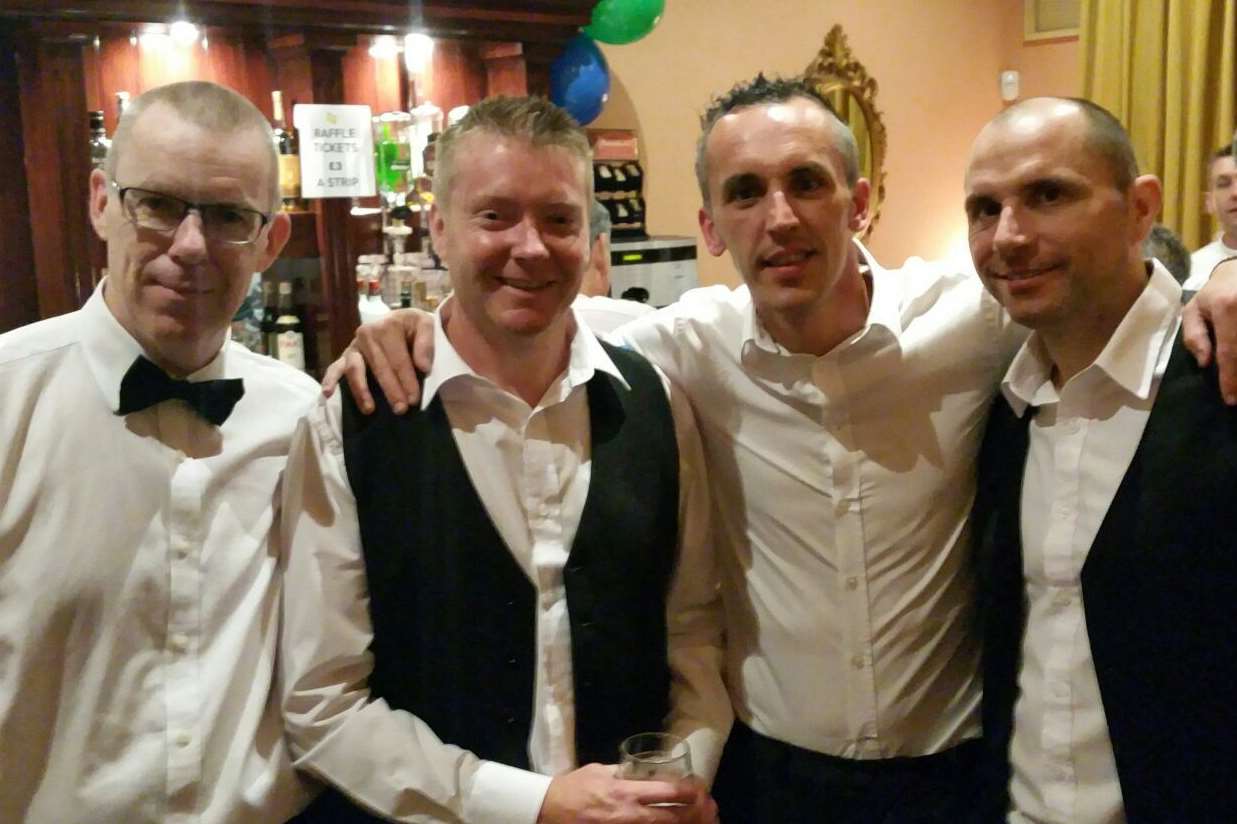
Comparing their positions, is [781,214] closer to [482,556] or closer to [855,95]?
[482,556]

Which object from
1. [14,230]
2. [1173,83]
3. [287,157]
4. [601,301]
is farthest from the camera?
[1173,83]

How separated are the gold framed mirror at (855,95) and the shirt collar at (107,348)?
13.3ft

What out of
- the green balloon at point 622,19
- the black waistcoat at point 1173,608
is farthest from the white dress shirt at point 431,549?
the green balloon at point 622,19

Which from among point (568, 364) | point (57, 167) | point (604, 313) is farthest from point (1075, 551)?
point (57, 167)

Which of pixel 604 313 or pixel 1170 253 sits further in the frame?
pixel 1170 253

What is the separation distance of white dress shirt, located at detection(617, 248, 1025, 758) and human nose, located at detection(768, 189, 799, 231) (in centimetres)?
18

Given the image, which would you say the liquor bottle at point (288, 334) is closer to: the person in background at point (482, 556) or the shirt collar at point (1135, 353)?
the person in background at point (482, 556)

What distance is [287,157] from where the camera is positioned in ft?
10.4

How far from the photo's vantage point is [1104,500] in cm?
146

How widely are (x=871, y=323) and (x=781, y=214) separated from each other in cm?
23

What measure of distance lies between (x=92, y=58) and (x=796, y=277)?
2.25 m

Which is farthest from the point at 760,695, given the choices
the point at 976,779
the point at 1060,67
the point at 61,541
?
the point at 1060,67

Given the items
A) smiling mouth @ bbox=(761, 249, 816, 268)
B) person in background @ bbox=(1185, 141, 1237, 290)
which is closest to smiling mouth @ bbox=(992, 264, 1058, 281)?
smiling mouth @ bbox=(761, 249, 816, 268)

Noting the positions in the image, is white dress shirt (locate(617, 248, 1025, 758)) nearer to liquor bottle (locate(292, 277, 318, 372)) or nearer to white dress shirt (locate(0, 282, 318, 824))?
white dress shirt (locate(0, 282, 318, 824))
